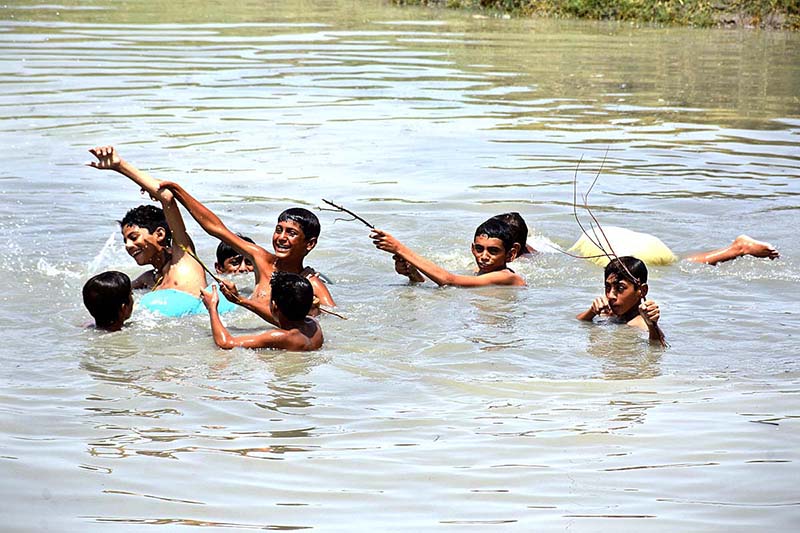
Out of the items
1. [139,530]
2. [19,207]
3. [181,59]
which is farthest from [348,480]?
[181,59]

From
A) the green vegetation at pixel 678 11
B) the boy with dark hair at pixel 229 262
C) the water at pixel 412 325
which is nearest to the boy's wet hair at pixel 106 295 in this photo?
the water at pixel 412 325

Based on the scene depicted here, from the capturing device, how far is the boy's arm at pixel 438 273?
7.42 meters

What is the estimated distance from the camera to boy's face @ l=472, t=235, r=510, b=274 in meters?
8.16

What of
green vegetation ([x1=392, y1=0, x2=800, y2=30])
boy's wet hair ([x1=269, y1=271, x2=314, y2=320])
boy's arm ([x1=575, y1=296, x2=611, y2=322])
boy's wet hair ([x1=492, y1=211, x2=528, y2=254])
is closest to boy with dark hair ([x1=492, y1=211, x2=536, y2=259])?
boy's wet hair ([x1=492, y1=211, x2=528, y2=254])

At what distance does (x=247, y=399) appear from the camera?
215 inches

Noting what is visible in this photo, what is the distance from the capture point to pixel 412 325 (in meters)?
7.21

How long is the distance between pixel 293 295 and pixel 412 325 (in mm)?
994

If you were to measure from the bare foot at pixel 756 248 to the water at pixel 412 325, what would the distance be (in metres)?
0.17

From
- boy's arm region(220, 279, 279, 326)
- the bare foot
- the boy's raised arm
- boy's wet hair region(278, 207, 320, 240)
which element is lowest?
the bare foot

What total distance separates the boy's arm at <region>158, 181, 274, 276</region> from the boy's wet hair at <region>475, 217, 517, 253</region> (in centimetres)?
167

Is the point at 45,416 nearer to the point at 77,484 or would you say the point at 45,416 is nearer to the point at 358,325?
the point at 77,484

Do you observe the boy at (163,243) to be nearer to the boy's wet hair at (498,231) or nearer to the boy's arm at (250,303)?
the boy's arm at (250,303)

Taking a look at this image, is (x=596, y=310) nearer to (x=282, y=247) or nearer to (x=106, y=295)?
(x=282, y=247)

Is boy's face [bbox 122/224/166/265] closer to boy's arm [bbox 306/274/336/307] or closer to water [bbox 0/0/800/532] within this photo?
water [bbox 0/0/800/532]
